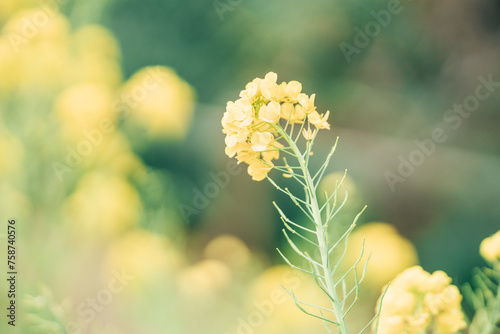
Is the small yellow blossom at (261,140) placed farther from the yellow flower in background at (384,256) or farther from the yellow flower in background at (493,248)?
the yellow flower in background at (384,256)

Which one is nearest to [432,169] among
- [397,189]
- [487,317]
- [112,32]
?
[397,189]

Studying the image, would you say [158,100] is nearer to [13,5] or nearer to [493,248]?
[13,5]

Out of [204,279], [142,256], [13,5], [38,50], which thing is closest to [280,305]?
[204,279]

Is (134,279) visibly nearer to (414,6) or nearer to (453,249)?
(453,249)

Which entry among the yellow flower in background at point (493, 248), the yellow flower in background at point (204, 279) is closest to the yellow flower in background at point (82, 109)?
the yellow flower in background at point (204, 279)

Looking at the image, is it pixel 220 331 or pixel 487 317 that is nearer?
pixel 487 317

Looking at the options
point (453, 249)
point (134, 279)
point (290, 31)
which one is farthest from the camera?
point (290, 31)
